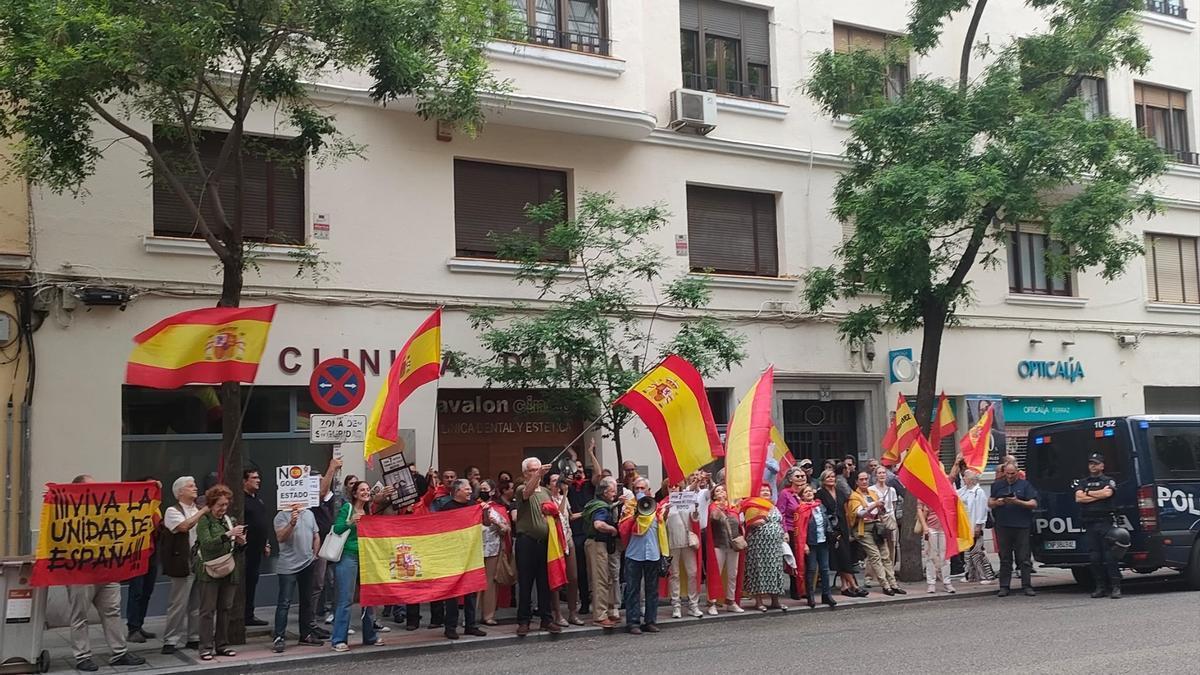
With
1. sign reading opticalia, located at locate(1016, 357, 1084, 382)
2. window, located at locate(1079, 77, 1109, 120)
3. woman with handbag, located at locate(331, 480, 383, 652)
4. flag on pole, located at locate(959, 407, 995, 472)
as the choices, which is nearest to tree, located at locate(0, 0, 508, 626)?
woman with handbag, located at locate(331, 480, 383, 652)

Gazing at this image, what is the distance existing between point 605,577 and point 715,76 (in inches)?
382

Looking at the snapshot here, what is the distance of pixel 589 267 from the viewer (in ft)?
54.4

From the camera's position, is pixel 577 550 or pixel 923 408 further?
pixel 923 408

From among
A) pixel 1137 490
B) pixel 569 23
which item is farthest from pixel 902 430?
pixel 569 23

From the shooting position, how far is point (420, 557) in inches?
473

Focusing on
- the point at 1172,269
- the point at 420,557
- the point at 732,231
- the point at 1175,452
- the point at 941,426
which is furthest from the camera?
the point at 1172,269

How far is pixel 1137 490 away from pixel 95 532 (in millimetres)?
11825

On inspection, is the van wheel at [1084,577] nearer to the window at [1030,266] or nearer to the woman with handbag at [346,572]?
the window at [1030,266]

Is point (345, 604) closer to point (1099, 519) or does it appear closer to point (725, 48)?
point (1099, 519)

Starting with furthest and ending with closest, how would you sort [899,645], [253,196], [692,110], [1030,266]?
[1030,266], [692,110], [253,196], [899,645]

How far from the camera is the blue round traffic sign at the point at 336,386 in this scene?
12.3m

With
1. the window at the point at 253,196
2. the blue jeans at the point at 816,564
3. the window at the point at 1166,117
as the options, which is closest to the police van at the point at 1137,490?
the blue jeans at the point at 816,564

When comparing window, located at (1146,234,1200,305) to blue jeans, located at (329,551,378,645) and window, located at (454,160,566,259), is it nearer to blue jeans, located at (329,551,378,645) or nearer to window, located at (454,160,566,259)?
window, located at (454,160,566,259)

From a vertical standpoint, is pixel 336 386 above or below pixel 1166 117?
below
